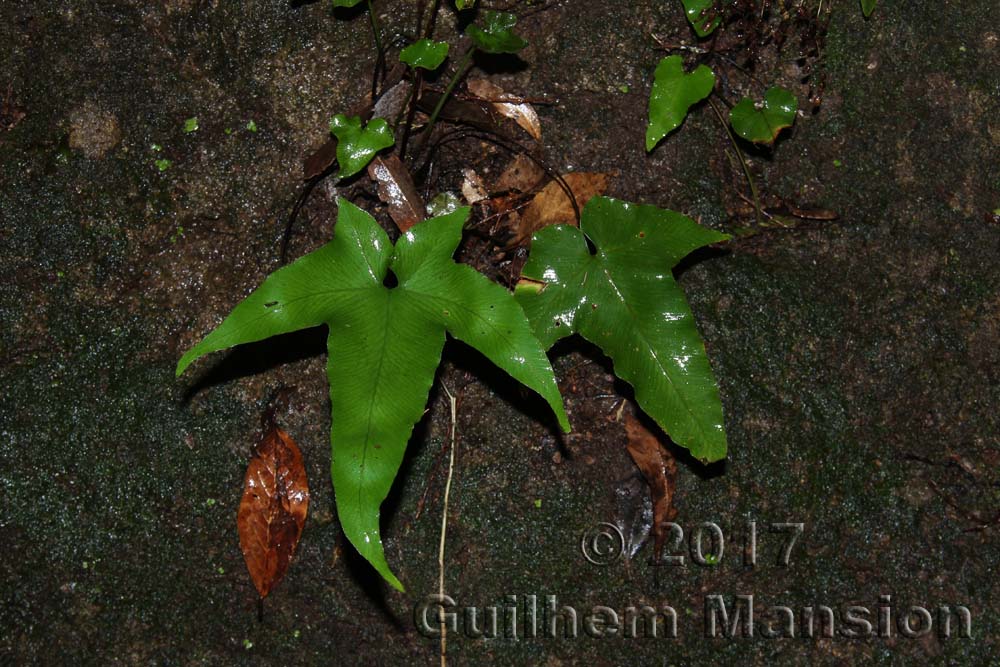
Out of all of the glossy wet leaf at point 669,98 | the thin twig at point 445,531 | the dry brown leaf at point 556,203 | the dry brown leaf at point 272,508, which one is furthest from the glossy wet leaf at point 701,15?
the dry brown leaf at point 272,508

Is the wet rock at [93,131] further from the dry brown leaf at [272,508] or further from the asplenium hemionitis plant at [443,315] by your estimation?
the dry brown leaf at [272,508]

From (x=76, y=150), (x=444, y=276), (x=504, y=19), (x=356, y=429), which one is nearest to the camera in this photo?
(x=356, y=429)

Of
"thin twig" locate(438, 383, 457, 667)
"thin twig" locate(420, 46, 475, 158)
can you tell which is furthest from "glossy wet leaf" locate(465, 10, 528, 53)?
"thin twig" locate(438, 383, 457, 667)

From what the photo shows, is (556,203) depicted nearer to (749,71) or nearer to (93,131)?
(749,71)

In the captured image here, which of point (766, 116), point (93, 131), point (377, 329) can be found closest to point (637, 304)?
point (377, 329)

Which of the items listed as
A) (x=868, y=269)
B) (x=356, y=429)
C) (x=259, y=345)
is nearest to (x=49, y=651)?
(x=259, y=345)

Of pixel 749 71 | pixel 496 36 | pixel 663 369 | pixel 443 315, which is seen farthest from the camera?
pixel 749 71

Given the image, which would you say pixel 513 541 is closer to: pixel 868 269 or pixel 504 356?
pixel 504 356
